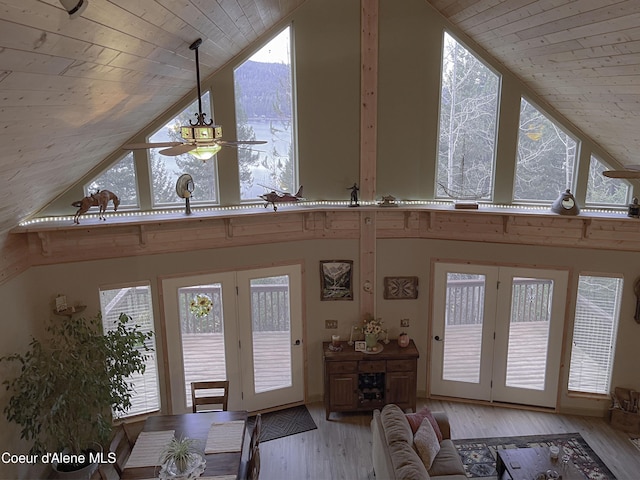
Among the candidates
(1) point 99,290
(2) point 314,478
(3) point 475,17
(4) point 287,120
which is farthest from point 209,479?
(3) point 475,17

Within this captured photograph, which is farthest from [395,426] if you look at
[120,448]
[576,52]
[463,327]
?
[576,52]

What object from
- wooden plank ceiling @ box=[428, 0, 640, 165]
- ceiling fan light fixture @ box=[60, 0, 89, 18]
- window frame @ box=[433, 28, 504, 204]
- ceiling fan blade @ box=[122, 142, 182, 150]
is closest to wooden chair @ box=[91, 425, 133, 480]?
ceiling fan blade @ box=[122, 142, 182, 150]

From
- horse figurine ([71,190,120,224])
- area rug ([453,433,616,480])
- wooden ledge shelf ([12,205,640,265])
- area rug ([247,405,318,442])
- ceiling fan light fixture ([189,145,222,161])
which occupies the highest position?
ceiling fan light fixture ([189,145,222,161])

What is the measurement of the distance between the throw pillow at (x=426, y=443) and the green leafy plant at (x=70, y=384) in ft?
10.2

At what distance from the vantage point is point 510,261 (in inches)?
254

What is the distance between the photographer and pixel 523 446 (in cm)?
593

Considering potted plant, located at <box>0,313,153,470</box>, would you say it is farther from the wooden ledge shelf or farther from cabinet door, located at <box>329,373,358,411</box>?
cabinet door, located at <box>329,373,358,411</box>

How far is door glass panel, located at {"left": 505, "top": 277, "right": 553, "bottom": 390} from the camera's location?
6.51 meters

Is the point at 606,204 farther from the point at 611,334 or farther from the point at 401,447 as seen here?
the point at 401,447

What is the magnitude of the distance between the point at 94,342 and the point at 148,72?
2.92 meters

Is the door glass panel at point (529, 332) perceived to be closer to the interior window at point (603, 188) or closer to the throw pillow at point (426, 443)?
the interior window at point (603, 188)

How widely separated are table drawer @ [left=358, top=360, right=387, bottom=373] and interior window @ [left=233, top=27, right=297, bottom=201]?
8.37 feet

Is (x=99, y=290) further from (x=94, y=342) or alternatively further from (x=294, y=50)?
(x=294, y=50)

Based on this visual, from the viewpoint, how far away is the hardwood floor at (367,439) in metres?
5.59
